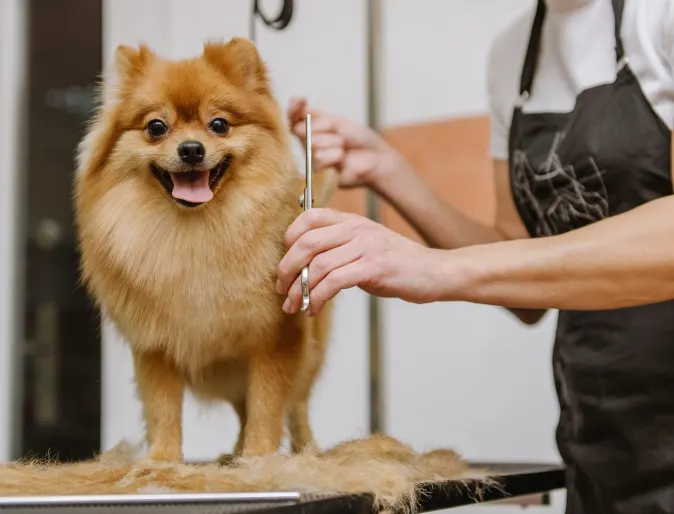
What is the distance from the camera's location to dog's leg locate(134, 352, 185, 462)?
0.95 meters

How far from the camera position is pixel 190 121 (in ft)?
2.93

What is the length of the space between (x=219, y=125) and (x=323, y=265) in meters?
0.20

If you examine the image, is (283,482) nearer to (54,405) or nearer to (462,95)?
(54,405)

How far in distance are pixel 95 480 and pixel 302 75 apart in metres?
0.95

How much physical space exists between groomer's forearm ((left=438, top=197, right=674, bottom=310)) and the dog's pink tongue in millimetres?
280

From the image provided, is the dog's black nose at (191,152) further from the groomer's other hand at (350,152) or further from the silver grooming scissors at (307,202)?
the groomer's other hand at (350,152)

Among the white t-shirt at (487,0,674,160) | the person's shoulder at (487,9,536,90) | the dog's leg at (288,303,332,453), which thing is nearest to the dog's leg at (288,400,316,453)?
the dog's leg at (288,303,332,453)

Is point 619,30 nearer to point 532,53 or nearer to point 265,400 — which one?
point 532,53

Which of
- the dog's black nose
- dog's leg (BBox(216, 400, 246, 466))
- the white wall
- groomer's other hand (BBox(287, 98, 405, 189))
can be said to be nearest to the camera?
the dog's black nose

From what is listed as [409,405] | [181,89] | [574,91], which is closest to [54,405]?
[409,405]

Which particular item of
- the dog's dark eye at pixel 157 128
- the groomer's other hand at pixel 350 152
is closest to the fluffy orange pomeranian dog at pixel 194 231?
the dog's dark eye at pixel 157 128

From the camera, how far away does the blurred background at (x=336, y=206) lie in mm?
1168

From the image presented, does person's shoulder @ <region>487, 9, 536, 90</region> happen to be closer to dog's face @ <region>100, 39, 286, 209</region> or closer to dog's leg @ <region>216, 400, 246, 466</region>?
dog's face @ <region>100, 39, 286, 209</region>

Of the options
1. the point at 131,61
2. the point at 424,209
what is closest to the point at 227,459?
the point at 131,61
